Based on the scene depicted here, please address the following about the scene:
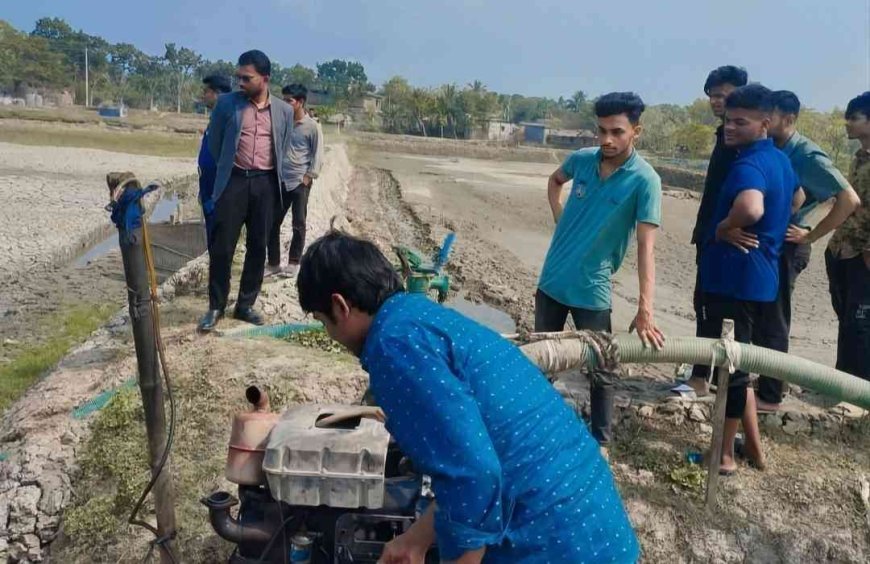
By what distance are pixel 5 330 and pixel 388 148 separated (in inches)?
1713

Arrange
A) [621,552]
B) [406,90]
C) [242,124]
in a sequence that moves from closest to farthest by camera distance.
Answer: [621,552], [242,124], [406,90]

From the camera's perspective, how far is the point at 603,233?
4211 mm

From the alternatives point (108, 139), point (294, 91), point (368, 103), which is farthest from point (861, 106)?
point (368, 103)

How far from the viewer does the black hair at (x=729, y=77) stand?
5.12 metres

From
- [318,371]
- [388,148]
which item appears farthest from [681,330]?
[388,148]

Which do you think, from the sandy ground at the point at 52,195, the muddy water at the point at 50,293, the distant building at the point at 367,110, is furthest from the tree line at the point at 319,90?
the muddy water at the point at 50,293

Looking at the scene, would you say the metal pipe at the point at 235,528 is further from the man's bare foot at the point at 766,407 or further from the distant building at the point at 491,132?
the distant building at the point at 491,132

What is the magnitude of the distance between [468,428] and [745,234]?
283 centimetres

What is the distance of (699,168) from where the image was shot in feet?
145

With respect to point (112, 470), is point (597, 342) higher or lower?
higher

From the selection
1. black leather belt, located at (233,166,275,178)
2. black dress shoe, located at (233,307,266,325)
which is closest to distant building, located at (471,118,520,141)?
black dress shoe, located at (233,307,266,325)

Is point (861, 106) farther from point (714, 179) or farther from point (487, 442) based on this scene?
point (487, 442)

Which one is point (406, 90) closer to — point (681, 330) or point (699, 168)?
point (699, 168)

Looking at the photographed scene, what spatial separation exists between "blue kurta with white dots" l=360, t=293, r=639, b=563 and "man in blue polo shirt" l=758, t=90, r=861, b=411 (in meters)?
3.19
